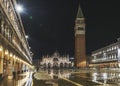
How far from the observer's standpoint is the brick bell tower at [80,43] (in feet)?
497

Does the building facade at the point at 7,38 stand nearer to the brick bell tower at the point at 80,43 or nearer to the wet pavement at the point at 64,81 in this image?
the wet pavement at the point at 64,81

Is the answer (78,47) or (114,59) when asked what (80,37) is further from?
(114,59)

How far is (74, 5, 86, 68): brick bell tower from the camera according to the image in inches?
5965

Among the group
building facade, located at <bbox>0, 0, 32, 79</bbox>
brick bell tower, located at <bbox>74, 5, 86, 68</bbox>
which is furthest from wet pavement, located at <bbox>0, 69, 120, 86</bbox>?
brick bell tower, located at <bbox>74, 5, 86, 68</bbox>

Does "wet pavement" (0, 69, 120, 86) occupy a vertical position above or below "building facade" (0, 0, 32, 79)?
below

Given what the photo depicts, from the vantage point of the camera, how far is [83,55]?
152 metres

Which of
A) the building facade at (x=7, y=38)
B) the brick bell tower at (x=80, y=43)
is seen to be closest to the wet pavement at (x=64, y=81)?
the building facade at (x=7, y=38)

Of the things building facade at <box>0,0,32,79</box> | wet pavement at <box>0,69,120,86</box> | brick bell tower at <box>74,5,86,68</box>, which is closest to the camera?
wet pavement at <box>0,69,120,86</box>

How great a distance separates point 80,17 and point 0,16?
15698 centimetres

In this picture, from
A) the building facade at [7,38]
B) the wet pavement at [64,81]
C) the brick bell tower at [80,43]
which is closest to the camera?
the wet pavement at [64,81]

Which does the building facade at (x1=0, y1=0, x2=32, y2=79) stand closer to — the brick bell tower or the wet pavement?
the wet pavement

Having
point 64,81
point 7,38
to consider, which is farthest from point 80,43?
point 64,81

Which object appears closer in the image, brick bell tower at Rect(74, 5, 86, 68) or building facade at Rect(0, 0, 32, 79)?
building facade at Rect(0, 0, 32, 79)

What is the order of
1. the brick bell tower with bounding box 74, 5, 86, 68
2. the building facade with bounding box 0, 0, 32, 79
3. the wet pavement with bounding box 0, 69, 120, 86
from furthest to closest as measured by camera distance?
the brick bell tower with bounding box 74, 5, 86, 68 → the building facade with bounding box 0, 0, 32, 79 → the wet pavement with bounding box 0, 69, 120, 86
